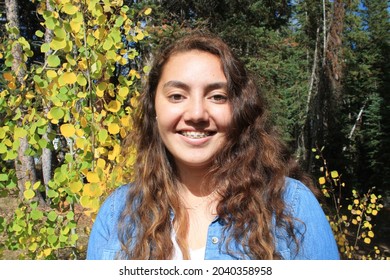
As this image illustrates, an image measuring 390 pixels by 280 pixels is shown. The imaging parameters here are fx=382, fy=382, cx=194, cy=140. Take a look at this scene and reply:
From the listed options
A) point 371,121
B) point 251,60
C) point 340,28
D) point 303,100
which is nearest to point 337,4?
point 340,28

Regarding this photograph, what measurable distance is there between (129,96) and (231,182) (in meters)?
1.80

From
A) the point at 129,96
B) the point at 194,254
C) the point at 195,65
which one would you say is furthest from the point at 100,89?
the point at 129,96

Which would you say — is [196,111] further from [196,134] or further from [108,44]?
[108,44]

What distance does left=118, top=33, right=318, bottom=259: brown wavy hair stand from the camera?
1237 millimetres

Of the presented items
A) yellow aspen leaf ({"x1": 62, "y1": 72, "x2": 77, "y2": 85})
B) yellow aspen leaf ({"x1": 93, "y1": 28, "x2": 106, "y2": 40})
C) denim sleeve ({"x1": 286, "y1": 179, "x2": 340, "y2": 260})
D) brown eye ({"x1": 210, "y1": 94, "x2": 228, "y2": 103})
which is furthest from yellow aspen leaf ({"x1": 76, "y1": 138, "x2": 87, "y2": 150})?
denim sleeve ({"x1": 286, "y1": 179, "x2": 340, "y2": 260})

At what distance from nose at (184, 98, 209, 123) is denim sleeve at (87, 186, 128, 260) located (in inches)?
16.4

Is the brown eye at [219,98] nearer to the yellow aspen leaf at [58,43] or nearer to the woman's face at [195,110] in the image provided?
the woman's face at [195,110]

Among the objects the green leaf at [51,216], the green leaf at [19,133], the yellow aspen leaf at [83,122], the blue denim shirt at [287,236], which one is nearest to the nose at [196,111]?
the blue denim shirt at [287,236]

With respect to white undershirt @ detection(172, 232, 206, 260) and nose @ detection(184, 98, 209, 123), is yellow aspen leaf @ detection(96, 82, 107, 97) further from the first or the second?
white undershirt @ detection(172, 232, 206, 260)

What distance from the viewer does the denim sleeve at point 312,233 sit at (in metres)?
1.16

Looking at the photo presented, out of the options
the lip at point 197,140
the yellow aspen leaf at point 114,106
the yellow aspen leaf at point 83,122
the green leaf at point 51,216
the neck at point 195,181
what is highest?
the yellow aspen leaf at point 114,106

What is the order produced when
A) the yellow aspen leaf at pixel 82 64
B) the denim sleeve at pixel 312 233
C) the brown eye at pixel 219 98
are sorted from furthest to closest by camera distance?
the yellow aspen leaf at pixel 82 64 < the brown eye at pixel 219 98 < the denim sleeve at pixel 312 233

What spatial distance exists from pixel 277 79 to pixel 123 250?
7.66 metres

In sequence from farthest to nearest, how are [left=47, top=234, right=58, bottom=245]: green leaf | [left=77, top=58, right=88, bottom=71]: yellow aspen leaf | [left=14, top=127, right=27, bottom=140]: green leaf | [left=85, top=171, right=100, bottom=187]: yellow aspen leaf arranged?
1. [left=47, top=234, right=58, bottom=245]: green leaf
2. [left=14, top=127, right=27, bottom=140]: green leaf
3. [left=77, top=58, right=88, bottom=71]: yellow aspen leaf
4. [left=85, top=171, right=100, bottom=187]: yellow aspen leaf
